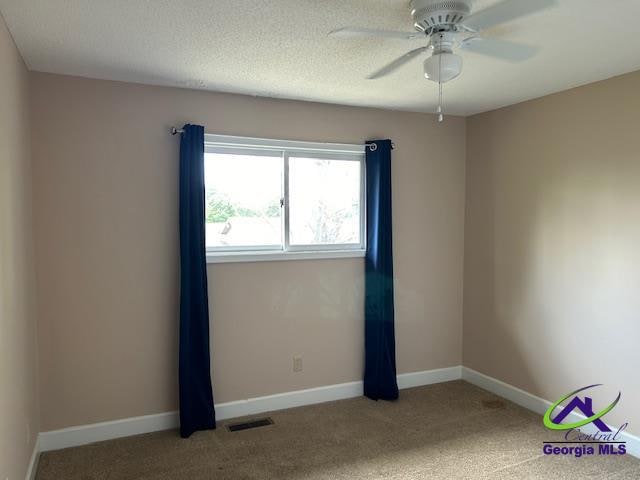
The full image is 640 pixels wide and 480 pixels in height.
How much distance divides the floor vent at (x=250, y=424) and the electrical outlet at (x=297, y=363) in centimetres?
42

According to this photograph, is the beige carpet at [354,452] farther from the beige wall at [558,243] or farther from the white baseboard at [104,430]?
the beige wall at [558,243]

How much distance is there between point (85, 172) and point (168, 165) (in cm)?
51

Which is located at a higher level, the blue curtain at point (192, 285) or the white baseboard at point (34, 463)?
the blue curtain at point (192, 285)

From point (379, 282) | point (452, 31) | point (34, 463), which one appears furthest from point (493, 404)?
point (34, 463)

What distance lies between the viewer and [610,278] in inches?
122

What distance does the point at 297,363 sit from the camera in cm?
373

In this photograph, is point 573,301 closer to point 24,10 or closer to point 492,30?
point 492,30

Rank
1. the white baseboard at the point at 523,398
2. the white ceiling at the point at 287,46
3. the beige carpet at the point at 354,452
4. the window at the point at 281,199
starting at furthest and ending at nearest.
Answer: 1. the window at the point at 281,199
2. the white baseboard at the point at 523,398
3. the beige carpet at the point at 354,452
4. the white ceiling at the point at 287,46

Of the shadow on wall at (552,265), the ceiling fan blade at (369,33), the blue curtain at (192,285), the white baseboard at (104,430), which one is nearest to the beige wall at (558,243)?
the shadow on wall at (552,265)

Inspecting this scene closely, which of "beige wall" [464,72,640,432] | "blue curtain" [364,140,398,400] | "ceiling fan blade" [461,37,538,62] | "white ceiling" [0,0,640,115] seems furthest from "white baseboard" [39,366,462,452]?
"ceiling fan blade" [461,37,538,62]

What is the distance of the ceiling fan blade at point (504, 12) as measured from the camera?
5.43 feet

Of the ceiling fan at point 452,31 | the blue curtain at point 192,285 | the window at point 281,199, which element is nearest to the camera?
the ceiling fan at point 452,31

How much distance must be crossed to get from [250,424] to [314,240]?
144 centimetres

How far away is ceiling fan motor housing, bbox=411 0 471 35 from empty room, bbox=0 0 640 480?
0.01 meters
